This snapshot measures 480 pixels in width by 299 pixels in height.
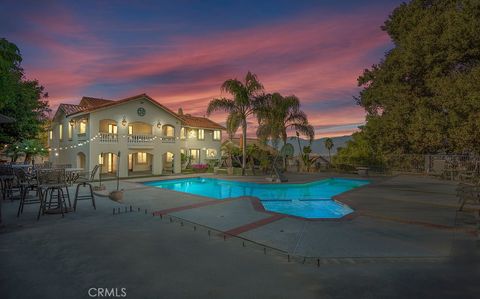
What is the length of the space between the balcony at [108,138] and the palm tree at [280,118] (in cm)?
1211

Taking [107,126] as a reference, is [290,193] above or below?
below

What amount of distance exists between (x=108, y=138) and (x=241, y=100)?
446 inches

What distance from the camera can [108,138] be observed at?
68.0 feet

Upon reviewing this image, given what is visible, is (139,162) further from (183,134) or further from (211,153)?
(211,153)

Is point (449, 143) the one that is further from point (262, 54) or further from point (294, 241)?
point (294, 241)

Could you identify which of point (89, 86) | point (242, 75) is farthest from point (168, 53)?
point (89, 86)

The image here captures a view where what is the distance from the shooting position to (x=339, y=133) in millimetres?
50906

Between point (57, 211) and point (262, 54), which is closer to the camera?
point (57, 211)

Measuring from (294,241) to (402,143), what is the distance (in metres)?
20.1

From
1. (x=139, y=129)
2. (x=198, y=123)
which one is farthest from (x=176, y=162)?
(x=198, y=123)

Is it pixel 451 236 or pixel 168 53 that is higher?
pixel 168 53

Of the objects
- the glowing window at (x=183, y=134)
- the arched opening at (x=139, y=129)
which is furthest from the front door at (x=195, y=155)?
the arched opening at (x=139, y=129)

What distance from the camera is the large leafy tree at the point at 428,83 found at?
16953 mm

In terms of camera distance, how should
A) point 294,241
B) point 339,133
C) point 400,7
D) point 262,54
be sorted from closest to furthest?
1. point 294,241
2. point 262,54
3. point 400,7
4. point 339,133
